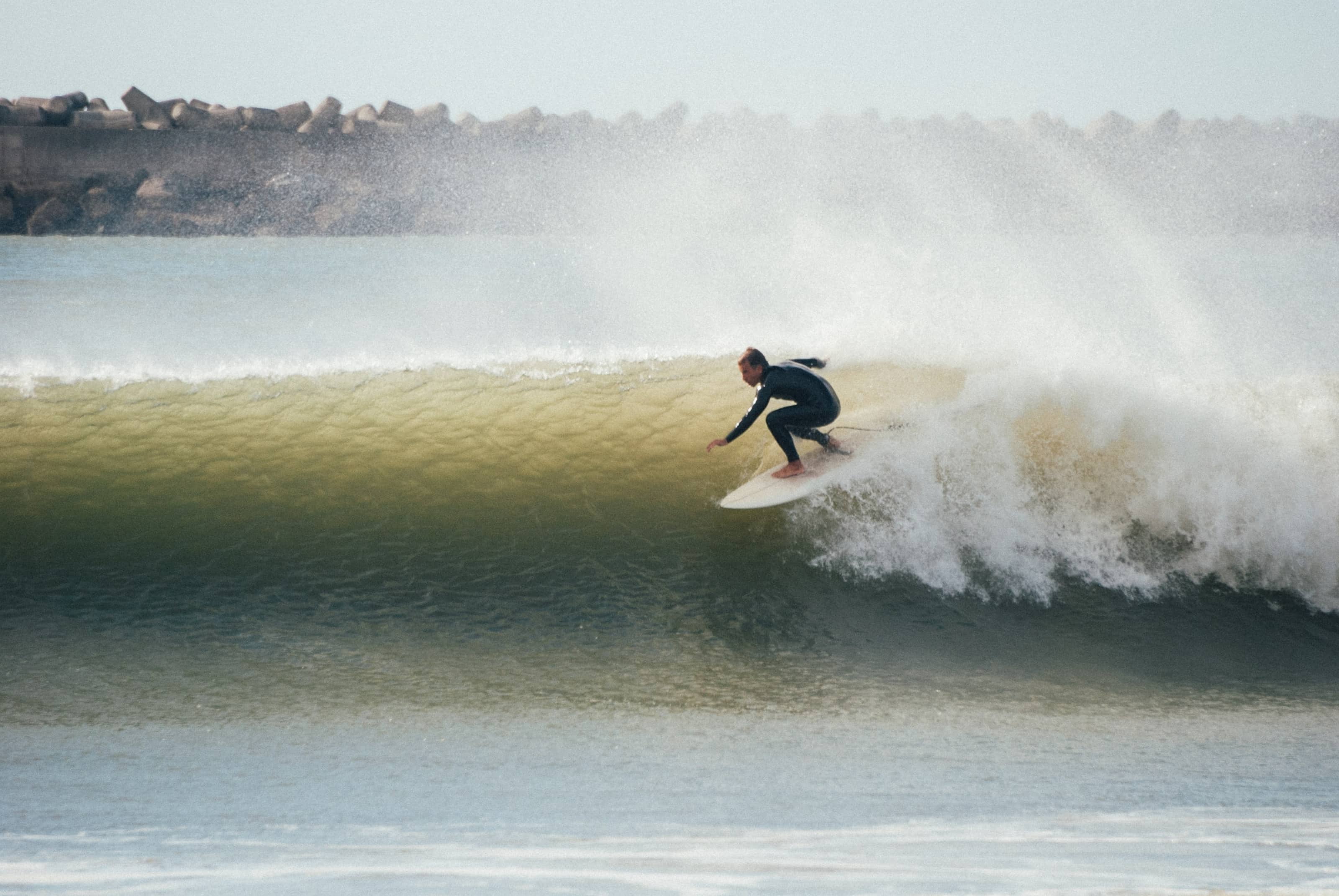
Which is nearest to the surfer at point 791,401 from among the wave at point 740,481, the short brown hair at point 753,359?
the short brown hair at point 753,359

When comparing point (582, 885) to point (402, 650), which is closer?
point (582, 885)

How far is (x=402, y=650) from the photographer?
5.01 m

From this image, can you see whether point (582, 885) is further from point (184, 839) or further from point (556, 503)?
point (556, 503)

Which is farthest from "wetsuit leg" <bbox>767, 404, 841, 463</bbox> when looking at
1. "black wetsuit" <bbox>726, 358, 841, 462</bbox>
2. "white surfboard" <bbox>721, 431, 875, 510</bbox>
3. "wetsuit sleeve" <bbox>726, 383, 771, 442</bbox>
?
"wetsuit sleeve" <bbox>726, 383, 771, 442</bbox>

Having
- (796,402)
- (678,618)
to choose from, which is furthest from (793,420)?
(678,618)

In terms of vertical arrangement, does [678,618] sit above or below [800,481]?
below

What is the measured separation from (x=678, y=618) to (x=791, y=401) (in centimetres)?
176

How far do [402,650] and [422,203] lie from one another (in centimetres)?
6223

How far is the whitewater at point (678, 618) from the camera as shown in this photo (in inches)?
132

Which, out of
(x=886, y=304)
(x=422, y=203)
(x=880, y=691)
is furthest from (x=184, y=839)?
(x=422, y=203)

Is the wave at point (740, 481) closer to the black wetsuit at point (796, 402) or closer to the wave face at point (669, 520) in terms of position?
the wave face at point (669, 520)

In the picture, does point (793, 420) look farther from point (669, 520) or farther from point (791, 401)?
point (669, 520)

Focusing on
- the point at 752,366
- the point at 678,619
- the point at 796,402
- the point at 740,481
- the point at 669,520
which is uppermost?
the point at 752,366

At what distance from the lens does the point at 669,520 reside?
6484 mm
